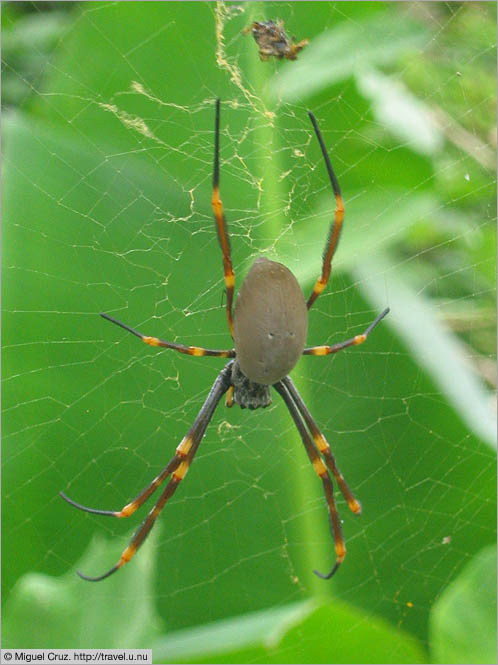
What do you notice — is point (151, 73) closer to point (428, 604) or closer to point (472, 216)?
point (472, 216)

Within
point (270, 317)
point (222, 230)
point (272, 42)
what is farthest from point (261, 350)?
point (272, 42)

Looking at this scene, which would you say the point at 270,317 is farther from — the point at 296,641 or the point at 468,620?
the point at 468,620

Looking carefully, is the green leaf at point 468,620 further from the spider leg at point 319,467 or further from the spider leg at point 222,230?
the spider leg at point 222,230

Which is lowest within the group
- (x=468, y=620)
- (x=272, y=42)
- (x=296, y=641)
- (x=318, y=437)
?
(x=468, y=620)

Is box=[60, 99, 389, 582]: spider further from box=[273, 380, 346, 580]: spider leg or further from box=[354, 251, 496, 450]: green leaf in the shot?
box=[354, 251, 496, 450]: green leaf

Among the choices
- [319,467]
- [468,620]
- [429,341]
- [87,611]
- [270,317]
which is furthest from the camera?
[429,341]

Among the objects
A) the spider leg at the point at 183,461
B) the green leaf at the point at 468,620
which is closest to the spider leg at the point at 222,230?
the spider leg at the point at 183,461

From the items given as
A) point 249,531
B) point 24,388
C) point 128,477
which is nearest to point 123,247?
point 24,388
